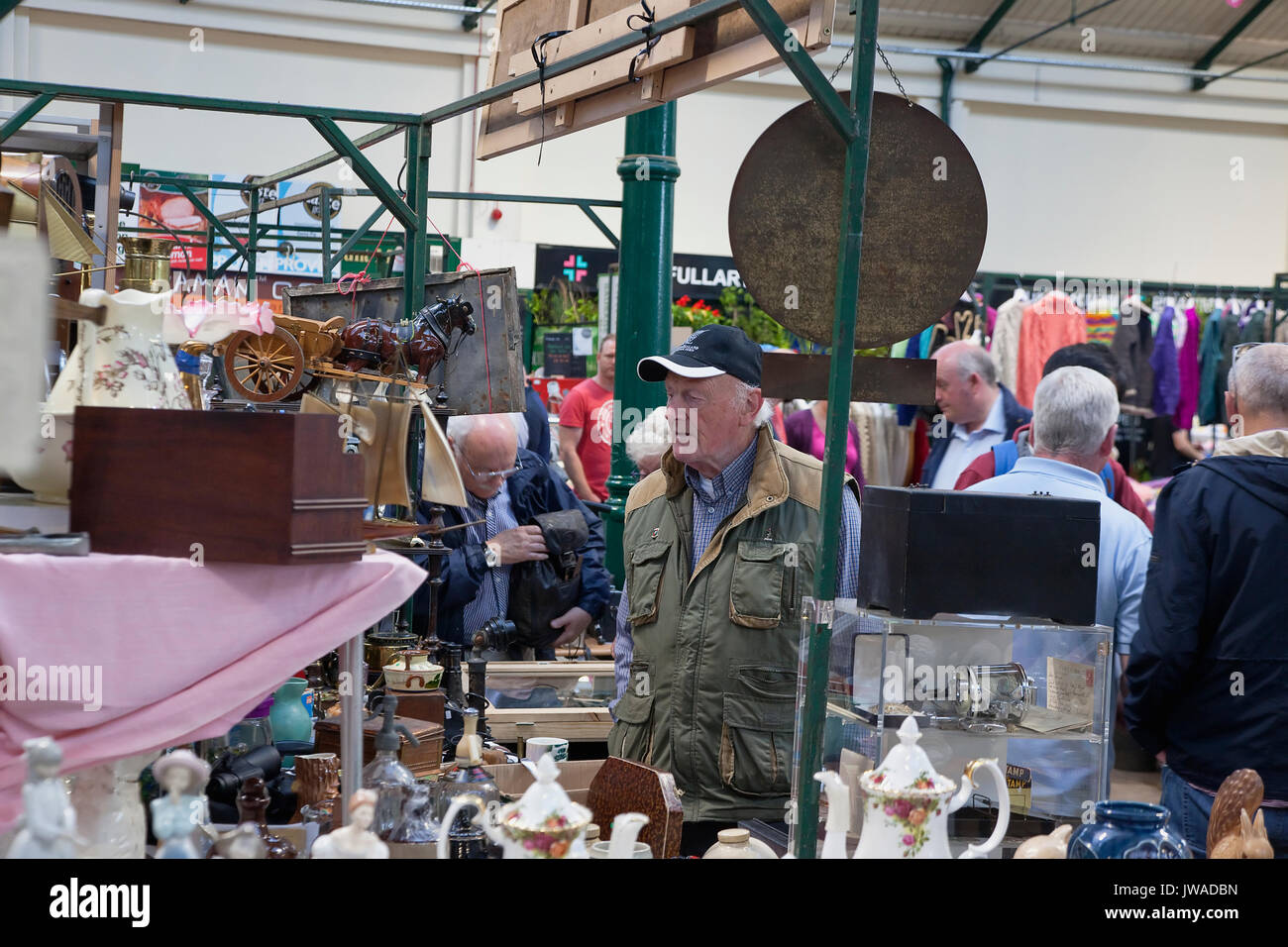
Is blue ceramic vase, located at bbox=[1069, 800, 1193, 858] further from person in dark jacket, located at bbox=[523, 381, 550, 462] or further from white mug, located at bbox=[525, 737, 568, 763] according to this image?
person in dark jacket, located at bbox=[523, 381, 550, 462]

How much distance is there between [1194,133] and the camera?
1330 cm

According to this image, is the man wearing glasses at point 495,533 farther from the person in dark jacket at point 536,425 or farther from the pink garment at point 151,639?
the pink garment at point 151,639

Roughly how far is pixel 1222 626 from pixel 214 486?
7.26 ft

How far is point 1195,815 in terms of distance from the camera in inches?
114

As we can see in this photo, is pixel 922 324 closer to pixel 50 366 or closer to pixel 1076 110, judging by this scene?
pixel 50 366

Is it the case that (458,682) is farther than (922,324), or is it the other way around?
(458,682)

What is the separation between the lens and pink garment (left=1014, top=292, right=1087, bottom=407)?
9.14 m

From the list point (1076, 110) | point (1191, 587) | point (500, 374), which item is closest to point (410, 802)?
point (500, 374)

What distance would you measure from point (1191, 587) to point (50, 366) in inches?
91.5

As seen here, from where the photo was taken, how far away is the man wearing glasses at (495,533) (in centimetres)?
400

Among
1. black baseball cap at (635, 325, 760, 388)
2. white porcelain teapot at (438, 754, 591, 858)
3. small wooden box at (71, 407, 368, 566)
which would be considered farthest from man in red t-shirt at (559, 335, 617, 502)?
white porcelain teapot at (438, 754, 591, 858)

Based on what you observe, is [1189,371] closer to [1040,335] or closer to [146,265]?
[1040,335]

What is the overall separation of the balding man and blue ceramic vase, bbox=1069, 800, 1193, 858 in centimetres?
343
